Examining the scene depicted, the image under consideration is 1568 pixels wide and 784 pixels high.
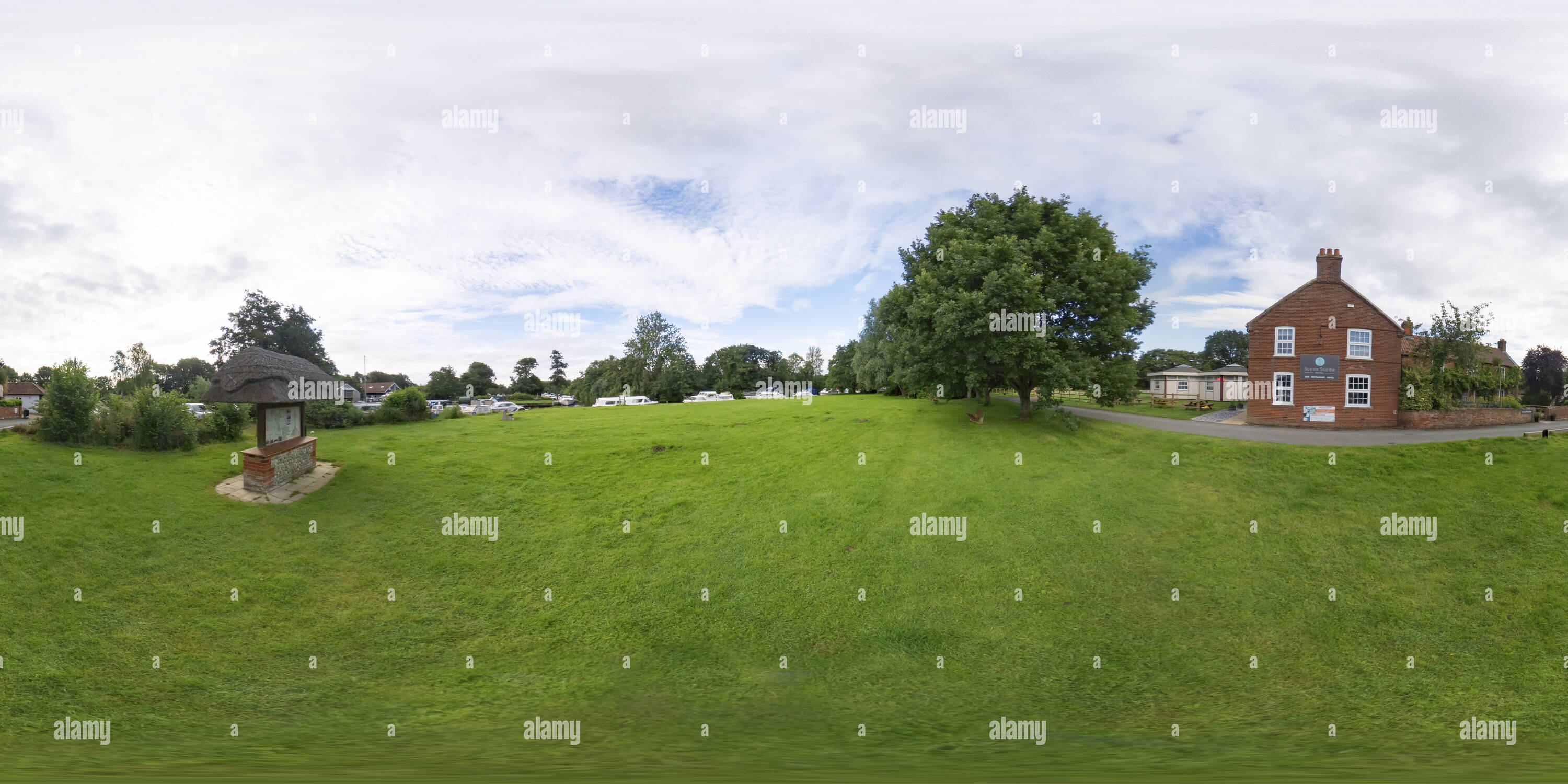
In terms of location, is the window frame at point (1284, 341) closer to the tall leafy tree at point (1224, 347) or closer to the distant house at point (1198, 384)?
the distant house at point (1198, 384)

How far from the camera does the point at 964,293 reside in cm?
2383

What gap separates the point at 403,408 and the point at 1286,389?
48.4 metres

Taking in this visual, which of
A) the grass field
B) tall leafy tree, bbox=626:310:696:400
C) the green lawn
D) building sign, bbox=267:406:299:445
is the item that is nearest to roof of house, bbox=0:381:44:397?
tall leafy tree, bbox=626:310:696:400

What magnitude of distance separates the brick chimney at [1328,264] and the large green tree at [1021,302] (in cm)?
1417

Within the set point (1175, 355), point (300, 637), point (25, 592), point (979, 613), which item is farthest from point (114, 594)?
point (1175, 355)

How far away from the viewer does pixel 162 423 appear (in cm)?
1883

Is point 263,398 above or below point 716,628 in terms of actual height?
above

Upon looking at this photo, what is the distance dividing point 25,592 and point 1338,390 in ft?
163

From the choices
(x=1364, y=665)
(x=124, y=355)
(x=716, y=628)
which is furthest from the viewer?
(x=124, y=355)

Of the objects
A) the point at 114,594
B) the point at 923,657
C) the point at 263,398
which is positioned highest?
the point at 263,398

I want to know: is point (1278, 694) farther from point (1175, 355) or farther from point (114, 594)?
point (1175, 355)

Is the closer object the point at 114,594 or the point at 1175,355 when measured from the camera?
→ the point at 114,594

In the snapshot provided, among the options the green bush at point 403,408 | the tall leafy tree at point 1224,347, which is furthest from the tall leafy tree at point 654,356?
the tall leafy tree at point 1224,347

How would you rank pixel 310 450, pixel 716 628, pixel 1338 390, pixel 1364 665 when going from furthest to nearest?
1. pixel 1338 390
2. pixel 310 450
3. pixel 716 628
4. pixel 1364 665
